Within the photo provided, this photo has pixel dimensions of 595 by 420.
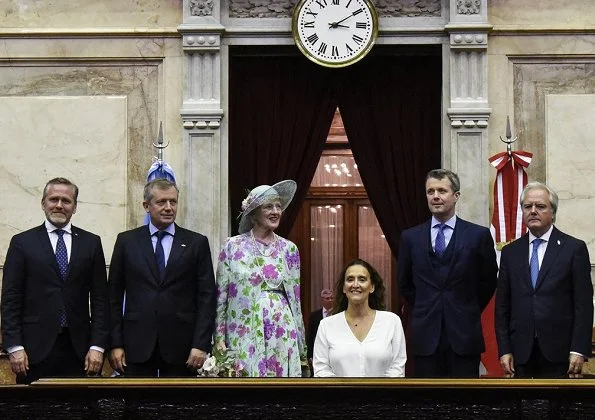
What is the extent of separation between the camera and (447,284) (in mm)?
6008

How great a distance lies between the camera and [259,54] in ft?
28.4

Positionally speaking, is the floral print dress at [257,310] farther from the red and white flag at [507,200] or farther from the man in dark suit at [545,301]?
the red and white flag at [507,200]

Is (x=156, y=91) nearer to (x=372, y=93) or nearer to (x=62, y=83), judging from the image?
(x=62, y=83)

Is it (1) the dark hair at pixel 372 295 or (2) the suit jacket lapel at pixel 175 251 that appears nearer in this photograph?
(2) the suit jacket lapel at pixel 175 251

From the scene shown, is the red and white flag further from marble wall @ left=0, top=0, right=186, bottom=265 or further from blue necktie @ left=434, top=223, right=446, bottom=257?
marble wall @ left=0, top=0, right=186, bottom=265

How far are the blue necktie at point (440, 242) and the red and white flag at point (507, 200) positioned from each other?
1743 millimetres

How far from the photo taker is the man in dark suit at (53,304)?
585 centimetres

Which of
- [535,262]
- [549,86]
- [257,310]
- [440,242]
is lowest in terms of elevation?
[257,310]

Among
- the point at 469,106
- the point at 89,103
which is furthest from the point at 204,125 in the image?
the point at 469,106

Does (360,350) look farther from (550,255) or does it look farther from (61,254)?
(61,254)

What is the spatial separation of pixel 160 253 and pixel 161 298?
0.23 metres

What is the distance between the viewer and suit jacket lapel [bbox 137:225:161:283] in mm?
5875

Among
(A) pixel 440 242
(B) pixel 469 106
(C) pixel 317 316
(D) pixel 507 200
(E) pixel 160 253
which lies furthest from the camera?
(C) pixel 317 316
